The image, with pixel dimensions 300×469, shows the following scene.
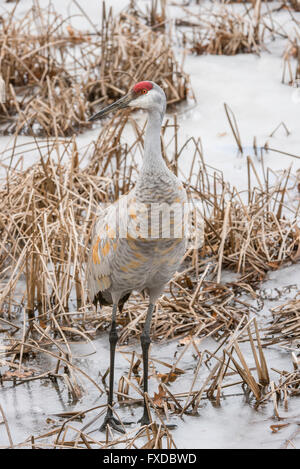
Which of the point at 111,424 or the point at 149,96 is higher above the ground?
the point at 149,96

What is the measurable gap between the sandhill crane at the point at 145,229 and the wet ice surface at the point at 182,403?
0.69 feet

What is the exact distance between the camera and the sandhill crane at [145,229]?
3.24 metres

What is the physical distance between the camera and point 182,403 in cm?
365

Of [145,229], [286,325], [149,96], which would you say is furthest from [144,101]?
[286,325]

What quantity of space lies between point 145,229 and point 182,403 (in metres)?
0.93

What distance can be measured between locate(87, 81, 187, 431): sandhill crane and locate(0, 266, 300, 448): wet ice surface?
210mm

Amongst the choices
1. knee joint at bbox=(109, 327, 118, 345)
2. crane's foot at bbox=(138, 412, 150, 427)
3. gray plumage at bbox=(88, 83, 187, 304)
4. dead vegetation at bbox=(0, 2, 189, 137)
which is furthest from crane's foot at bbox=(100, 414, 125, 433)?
dead vegetation at bbox=(0, 2, 189, 137)

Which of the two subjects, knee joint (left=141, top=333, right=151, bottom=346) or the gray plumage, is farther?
knee joint (left=141, top=333, right=151, bottom=346)

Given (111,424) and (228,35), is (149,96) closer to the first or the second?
(111,424)

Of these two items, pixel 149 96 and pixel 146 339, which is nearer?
pixel 149 96

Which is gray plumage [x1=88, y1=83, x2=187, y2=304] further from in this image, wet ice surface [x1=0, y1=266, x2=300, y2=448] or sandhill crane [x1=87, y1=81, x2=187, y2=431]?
wet ice surface [x1=0, y1=266, x2=300, y2=448]

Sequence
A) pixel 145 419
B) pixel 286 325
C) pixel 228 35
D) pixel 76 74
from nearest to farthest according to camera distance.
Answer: pixel 145 419
pixel 286 325
pixel 76 74
pixel 228 35

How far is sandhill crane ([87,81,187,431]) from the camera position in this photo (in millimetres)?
3236

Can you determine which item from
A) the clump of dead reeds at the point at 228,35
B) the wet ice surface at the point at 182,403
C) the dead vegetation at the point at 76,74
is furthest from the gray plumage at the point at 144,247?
the clump of dead reeds at the point at 228,35
